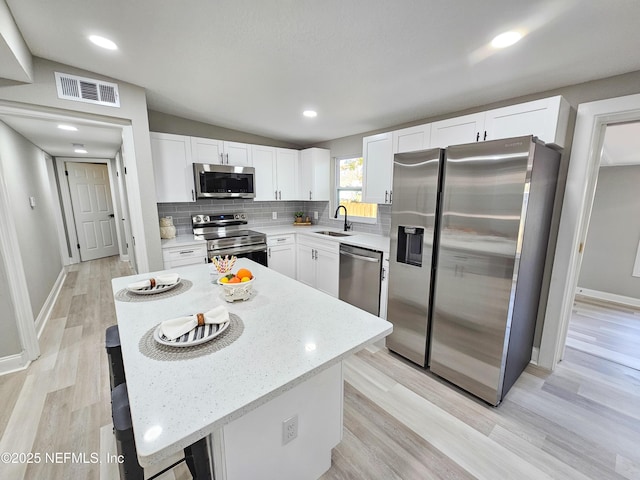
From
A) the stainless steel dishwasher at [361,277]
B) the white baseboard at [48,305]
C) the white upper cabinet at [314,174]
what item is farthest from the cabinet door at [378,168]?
→ the white baseboard at [48,305]

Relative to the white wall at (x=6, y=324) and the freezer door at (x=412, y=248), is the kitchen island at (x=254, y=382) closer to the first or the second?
the freezer door at (x=412, y=248)

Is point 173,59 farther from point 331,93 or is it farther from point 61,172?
point 61,172

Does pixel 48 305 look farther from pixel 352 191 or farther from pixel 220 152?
pixel 352 191

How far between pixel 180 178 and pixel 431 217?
9.26ft

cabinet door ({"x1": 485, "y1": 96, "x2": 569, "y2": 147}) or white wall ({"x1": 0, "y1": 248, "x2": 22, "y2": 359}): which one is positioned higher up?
cabinet door ({"x1": 485, "y1": 96, "x2": 569, "y2": 147})

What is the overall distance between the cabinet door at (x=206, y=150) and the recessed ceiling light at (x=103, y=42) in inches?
56.4

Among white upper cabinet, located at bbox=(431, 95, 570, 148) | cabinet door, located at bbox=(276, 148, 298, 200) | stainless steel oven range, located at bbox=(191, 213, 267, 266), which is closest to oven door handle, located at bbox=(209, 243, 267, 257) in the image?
stainless steel oven range, located at bbox=(191, 213, 267, 266)

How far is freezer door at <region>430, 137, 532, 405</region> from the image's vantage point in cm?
167

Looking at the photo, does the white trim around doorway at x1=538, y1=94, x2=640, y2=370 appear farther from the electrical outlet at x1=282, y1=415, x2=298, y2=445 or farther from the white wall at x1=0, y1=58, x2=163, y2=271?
the white wall at x1=0, y1=58, x2=163, y2=271

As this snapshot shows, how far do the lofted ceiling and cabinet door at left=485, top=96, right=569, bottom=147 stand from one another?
0.70 feet

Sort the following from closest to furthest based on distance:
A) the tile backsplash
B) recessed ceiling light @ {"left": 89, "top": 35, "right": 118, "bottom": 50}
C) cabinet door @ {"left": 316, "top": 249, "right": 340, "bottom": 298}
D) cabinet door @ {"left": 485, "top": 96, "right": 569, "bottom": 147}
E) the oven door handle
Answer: recessed ceiling light @ {"left": 89, "top": 35, "right": 118, "bottom": 50} → cabinet door @ {"left": 485, "top": 96, "right": 569, "bottom": 147} → the oven door handle → cabinet door @ {"left": 316, "top": 249, "right": 340, "bottom": 298} → the tile backsplash

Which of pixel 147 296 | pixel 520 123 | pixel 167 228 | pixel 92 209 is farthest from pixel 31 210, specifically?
pixel 520 123

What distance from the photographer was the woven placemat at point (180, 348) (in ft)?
3.08

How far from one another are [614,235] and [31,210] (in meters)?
7.64
